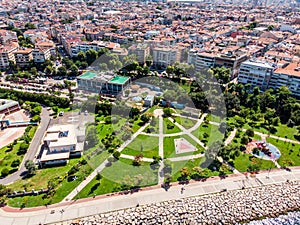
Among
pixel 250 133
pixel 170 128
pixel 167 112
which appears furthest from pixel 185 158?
pixel 250 133

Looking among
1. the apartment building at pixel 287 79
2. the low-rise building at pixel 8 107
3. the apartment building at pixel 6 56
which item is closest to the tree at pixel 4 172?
the low-rise building at pixel 8 107

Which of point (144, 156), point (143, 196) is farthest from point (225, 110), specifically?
point (143, 196)

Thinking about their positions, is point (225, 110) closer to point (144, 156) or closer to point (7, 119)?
point (144, 156)

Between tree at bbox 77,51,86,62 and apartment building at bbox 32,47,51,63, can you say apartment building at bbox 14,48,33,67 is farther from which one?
tree at bbox 77,51,86,62

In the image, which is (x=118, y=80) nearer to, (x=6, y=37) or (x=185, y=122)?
(x=185, y=122)

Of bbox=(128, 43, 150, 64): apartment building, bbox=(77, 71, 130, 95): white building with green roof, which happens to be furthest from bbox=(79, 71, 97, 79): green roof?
bbox=(128, 43, 150, 64): apartment building

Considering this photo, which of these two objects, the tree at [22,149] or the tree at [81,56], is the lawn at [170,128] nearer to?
the tree at [22,149]
